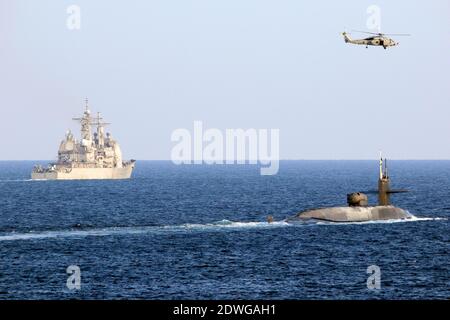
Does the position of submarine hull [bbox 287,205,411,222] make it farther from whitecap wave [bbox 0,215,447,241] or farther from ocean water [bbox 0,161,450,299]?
ocean water [bbox 0,161,450,299]

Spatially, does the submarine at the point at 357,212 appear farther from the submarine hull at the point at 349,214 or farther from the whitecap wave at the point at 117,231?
the whitecap wave at the point at 117,231

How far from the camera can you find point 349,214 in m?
91.4

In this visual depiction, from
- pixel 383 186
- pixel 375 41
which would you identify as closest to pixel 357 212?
pixel 383 186

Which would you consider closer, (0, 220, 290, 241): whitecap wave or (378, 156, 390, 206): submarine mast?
(0, 220, 290, 241): whitecap wave

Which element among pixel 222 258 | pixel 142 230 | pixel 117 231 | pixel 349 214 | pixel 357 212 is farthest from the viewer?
pixel 357 212

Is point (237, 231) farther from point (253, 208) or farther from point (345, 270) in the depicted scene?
point (253, 208)

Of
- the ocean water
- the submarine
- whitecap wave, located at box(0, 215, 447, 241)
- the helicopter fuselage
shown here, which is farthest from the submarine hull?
the helicopter fuselage

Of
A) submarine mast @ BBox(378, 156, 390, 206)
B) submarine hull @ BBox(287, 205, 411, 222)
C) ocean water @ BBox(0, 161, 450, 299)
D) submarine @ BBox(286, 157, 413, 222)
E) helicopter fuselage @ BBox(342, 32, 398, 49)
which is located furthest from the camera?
submarine hull @ BBox(287, 205, 411, 222)

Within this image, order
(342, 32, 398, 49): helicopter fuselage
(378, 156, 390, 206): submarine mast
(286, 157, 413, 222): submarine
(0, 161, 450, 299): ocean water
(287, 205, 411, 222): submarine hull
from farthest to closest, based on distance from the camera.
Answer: (287, 205, 411, 222): submarine hull, (286, 157, 413, 222): submarine, (378, 156, 390, 206): submarine mast, (342, 32, 398, 49): helicopter fuselage, (0, 161, 450, 299): ocean water

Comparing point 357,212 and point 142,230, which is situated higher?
point 357,212

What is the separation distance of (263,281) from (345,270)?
25.1 feet

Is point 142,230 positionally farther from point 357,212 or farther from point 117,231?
point 357,212

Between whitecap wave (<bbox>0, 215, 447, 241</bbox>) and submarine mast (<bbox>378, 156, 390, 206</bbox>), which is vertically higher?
submarine mast (<bbox>378, 156, 390, 206</bbox>)

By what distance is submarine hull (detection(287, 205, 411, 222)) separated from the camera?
91.3 metres
